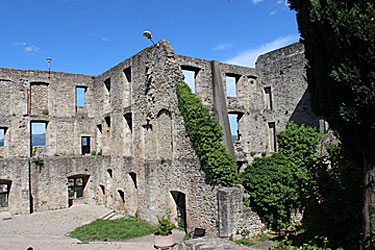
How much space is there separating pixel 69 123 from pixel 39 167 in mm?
3447

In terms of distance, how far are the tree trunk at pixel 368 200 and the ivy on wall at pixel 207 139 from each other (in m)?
5.50

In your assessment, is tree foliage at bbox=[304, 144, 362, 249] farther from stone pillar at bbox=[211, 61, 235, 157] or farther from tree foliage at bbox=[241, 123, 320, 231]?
stone pillar at bbox=[211, 61, 235, 157]

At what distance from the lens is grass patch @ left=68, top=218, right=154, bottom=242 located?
12133 mm

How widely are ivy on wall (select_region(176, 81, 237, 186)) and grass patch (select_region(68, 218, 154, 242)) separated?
159 inches

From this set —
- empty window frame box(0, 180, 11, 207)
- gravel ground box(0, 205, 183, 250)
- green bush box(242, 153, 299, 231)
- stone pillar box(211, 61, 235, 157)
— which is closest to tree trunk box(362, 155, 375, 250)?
green bush box(242, 153, 299, 231)

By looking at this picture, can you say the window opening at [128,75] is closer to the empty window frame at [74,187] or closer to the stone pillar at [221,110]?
the stone pillar at [221,110]

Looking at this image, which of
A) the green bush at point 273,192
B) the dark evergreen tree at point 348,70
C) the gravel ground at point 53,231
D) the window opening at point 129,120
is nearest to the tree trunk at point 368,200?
the dark evergreen tree at point 348,70

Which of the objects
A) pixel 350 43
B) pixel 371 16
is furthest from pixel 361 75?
A: pixel 371 16

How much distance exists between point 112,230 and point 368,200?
1016 cm

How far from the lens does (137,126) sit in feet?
50.3

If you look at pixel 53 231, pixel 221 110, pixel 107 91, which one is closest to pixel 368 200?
pixel 221 110

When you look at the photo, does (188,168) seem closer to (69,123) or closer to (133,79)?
(133,79)

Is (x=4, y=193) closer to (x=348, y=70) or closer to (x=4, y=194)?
(x=4, y=194)

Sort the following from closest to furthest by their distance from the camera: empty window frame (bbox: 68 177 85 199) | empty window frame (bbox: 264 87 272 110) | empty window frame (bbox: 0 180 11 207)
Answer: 1. empty window frame (bbox: 0 180 11 207)
2. empty window frame (bbox: 264 87 272 110)
3. empty window frame (bbox: 68 177 85 199)
